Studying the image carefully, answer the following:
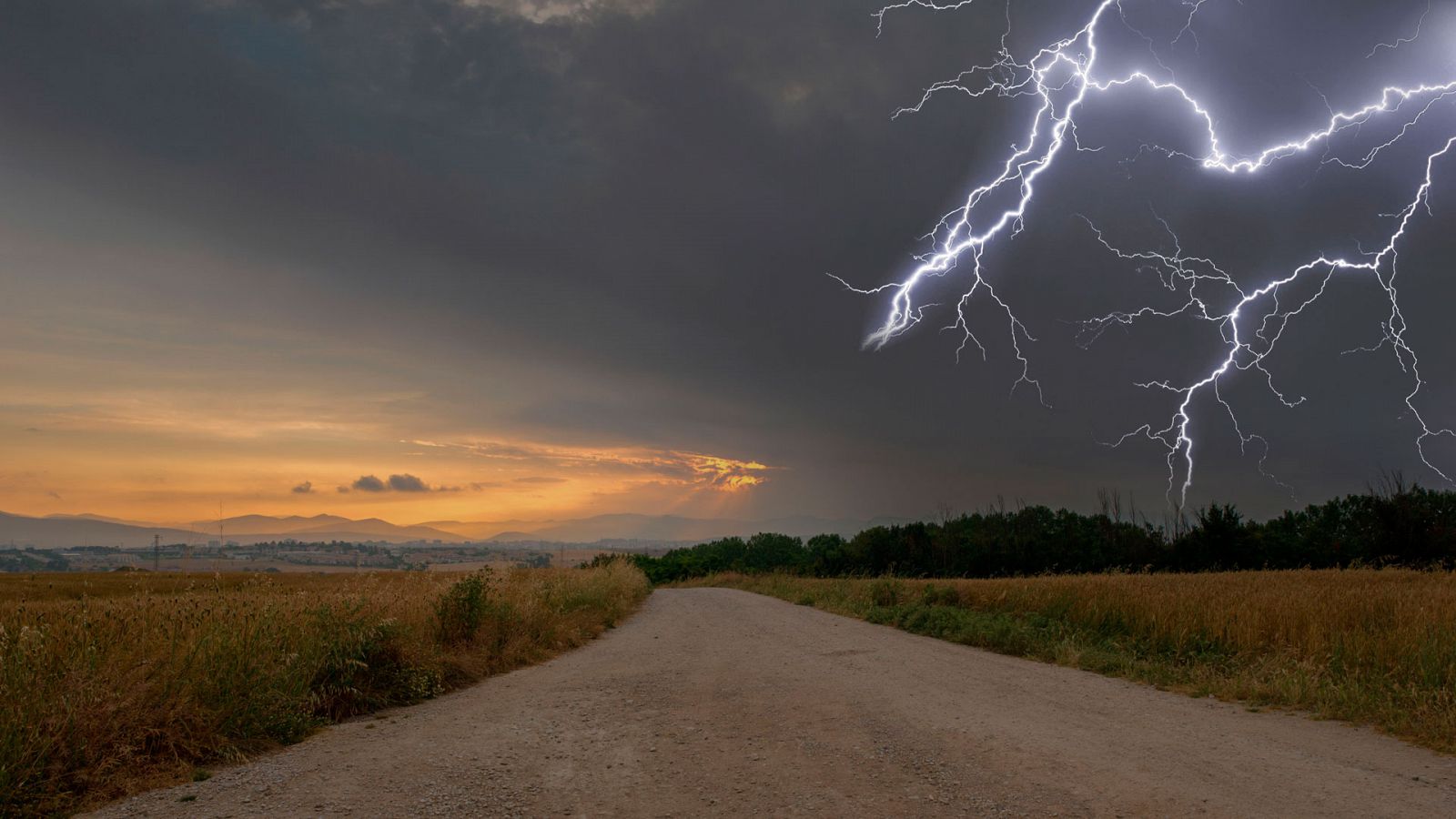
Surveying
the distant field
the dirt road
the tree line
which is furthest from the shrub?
the tree line

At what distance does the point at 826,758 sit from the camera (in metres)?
5.78

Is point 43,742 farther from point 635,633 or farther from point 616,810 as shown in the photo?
point 635,633

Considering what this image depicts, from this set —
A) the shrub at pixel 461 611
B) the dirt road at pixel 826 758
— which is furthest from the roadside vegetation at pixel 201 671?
the dirt road at pixel 826 758

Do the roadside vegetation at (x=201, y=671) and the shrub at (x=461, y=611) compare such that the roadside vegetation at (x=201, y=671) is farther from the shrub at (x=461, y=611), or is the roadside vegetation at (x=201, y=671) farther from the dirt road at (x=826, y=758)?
the dirt road at (x=826, y=758)

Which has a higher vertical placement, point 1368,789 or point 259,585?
point 259,585

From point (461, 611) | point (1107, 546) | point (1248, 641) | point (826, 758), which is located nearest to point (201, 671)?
point (461, 611)

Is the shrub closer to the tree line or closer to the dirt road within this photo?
the dirt road

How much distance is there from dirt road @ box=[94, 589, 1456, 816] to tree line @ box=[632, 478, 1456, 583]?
91.4ft

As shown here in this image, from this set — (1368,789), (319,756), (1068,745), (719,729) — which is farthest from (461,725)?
(1368,789)

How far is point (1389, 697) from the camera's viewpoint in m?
7.54

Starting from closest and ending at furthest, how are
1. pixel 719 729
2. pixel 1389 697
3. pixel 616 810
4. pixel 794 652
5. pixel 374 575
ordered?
1. pixel 616 810
2. pixel 719 729
3. pixel 1389 697
4. pixel 794 652
5. pixel 374 575

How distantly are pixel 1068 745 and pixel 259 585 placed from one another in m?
9.58

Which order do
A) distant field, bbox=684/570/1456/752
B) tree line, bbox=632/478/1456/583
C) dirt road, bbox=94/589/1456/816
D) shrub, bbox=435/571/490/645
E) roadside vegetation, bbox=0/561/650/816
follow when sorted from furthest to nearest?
tree line, bbox=632/478/1456/583 → shrub, bbox=435/571/490/645 → distant field, bbox=684/570/1456/752 → roadside vegetation, bbox=0/561/650/816 → dirt road, bbox=94/589/1456/816

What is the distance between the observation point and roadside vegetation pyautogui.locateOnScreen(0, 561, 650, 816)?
5121 mm
